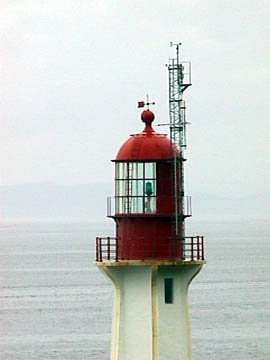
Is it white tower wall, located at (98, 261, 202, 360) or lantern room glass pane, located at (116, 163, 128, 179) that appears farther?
lantern room glass pane, located at (116, 163, 128, 179)

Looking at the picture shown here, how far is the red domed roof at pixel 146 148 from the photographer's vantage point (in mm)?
18000

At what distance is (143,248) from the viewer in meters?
18.1

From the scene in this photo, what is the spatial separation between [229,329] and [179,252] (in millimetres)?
39425

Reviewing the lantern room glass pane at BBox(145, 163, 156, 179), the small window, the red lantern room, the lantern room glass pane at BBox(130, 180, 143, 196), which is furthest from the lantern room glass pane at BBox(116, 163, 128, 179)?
the small window

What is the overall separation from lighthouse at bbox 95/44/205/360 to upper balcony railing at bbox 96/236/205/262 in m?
0.01

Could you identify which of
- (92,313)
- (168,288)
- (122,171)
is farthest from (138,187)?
(92,313)

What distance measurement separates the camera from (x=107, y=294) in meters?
77.6

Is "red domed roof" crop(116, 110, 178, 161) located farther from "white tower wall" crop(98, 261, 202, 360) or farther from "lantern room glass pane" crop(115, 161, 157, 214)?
"white tower wall" crop(98, 261, 202, 360)

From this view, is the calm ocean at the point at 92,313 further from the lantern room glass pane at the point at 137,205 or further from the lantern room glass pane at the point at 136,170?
the lantern room glass pane at the point at 136,170

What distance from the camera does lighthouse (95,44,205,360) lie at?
1791 cm

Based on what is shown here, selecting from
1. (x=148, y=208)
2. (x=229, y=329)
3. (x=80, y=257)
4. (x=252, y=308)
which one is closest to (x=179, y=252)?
(x=148, y=208)

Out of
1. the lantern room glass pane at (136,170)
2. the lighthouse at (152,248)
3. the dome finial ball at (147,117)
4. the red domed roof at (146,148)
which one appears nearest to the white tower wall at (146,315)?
the lighthouse at (152,248)

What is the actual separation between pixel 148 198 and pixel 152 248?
2.22 feet

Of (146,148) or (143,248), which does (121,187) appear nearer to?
(146,148)
